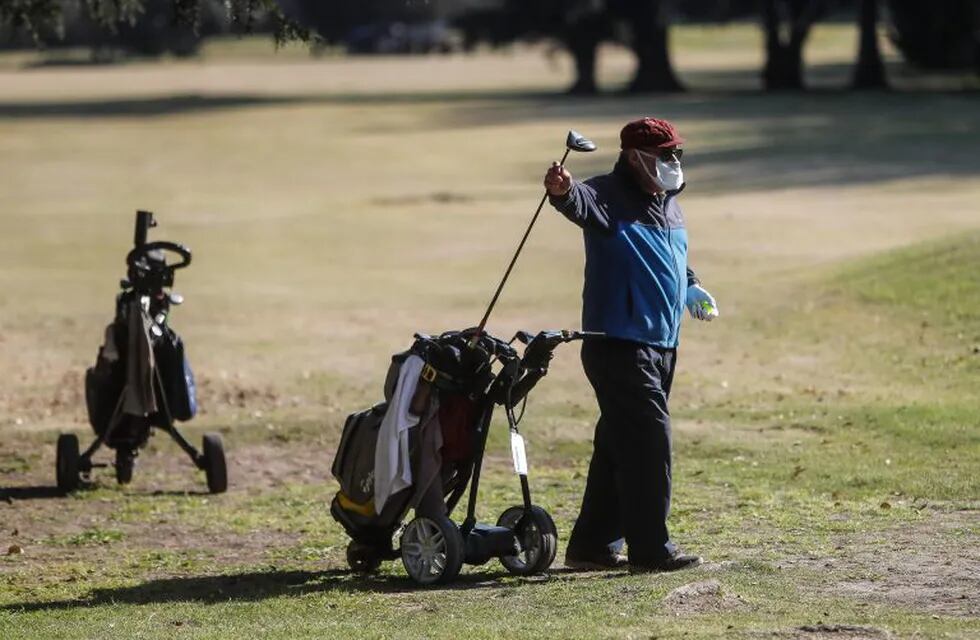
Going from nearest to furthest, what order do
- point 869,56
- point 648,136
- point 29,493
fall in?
point 648,136
point 29,493
point 869,56

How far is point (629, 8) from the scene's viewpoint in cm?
6856

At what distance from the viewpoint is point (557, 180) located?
809 centimetres

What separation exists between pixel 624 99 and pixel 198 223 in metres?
34.4

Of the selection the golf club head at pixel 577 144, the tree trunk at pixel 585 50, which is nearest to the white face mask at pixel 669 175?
the golf club head at pixel 577 144

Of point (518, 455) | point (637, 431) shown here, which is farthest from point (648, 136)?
point (518, 455)

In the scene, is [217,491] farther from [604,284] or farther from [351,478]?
[604,284]

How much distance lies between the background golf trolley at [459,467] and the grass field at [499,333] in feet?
0.57

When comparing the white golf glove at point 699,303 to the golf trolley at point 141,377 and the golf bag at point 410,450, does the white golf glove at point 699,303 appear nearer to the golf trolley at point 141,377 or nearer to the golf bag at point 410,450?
the golf bag at point 410,450

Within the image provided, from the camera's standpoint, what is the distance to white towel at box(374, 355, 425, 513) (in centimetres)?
872

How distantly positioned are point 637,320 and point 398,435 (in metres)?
1.12

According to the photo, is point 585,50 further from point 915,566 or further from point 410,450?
point 915,566

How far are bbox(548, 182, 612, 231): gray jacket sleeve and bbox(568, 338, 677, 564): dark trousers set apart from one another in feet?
1.65

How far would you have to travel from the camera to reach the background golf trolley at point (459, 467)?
8648 millimetres

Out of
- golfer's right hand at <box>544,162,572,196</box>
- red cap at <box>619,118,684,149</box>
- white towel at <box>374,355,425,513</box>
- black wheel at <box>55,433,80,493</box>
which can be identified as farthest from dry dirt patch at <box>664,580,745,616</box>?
black wheel at <box>55,433,80,493</box>
